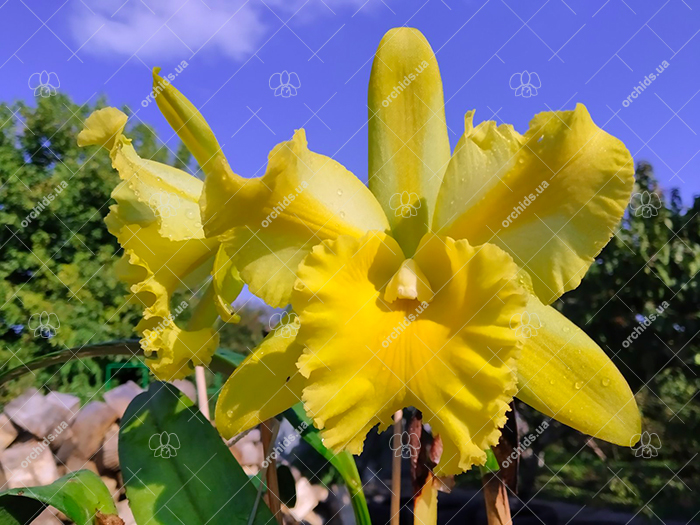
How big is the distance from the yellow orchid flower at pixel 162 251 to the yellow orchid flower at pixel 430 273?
0.30ft

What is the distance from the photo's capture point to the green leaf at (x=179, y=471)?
3.77 ft

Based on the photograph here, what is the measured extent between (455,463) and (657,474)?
2291 millimetres

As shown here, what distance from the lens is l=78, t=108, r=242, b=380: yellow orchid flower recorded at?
43.1 inches

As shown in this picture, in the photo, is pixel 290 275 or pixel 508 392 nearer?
pixel 508 392

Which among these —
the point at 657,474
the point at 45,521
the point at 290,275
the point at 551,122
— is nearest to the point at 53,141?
the point at 45,521

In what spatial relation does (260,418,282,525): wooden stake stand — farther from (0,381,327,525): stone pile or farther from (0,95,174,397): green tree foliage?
(0,95,174,397): green tree foliage

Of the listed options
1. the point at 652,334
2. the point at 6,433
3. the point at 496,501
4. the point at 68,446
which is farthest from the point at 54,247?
the point at 652,334

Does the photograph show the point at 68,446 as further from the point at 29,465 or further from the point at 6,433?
the point at 6,433

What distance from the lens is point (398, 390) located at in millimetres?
962

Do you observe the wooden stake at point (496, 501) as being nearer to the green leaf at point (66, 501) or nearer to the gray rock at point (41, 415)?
the green leaf at point (66, 501)

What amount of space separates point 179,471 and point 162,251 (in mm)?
551

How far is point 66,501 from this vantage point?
1.02m

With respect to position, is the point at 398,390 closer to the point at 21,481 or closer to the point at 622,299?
the point at 21,481

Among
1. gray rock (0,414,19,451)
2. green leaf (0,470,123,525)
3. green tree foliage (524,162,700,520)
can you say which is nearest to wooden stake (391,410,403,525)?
green leaf (0,470,123,525)
